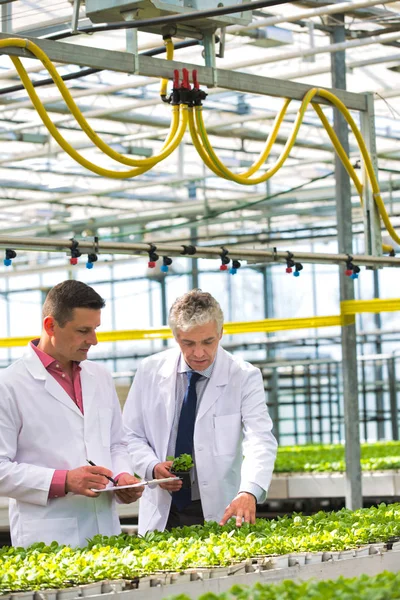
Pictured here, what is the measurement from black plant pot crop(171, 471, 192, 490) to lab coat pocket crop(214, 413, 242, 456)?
15cm

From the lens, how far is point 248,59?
1028 centimetres

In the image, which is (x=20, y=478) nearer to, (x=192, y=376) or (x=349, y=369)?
(x=192, y=376)

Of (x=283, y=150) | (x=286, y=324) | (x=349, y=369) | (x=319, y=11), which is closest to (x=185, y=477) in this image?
(x=283, y=150)

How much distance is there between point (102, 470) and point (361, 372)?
41.1 feet

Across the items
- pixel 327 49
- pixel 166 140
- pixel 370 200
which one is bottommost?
pixel 370 200

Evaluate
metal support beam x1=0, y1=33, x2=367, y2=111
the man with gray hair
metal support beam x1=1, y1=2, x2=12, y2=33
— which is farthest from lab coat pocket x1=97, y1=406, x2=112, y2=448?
metal support beam x1=1, y1=2, x2=12, y2=33

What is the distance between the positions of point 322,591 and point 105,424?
1.58 m

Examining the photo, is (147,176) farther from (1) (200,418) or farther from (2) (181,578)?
(2) (181,578)

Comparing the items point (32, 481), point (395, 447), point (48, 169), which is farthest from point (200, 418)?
point (48, 169)

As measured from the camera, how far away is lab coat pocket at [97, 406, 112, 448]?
3879 millimetres

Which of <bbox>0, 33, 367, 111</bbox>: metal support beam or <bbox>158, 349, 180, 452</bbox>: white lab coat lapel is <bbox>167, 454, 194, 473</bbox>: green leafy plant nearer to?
<bbox>158, 349, 180, 452</bbox>: white lab coat lapel

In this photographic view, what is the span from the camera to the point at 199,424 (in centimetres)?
411

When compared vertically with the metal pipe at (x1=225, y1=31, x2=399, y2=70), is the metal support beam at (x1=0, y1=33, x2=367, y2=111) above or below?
below

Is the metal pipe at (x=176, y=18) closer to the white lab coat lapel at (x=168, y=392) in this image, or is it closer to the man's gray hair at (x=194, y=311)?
the man's gray hair at (x=194, y=311)
